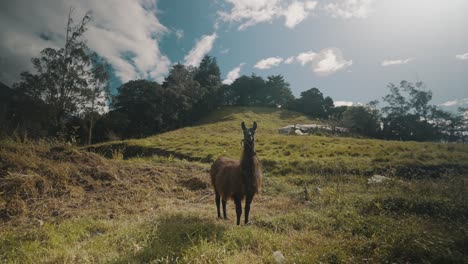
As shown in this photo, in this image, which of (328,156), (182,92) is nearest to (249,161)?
(328,156)

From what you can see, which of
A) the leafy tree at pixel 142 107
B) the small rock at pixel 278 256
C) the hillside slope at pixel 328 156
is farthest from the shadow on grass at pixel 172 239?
the leafy tree at pixel 142 107

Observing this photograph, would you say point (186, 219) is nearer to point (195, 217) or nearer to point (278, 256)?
point (195, 217)

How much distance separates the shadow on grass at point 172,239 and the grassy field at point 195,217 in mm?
23

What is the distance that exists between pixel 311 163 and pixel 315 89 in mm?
61740

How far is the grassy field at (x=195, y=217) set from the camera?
4.39 m

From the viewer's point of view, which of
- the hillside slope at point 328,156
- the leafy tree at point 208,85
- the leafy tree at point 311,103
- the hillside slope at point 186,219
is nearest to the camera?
the hillside slope at point 186,219

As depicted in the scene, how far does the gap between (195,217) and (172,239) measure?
2156 millimetres

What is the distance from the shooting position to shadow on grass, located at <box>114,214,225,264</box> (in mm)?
4285

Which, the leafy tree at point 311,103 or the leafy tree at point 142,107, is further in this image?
the leafy tree at point 311,103

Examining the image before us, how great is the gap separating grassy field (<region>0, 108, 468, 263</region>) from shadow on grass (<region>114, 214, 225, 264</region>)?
0.08ft

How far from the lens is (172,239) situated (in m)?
5.12

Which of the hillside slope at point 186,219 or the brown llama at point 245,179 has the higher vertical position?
the brown llama at point 245,179

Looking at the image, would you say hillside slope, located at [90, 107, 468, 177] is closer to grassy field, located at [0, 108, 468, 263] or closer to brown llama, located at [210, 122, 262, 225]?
grassy field, located at [0, 108, 468, 263]

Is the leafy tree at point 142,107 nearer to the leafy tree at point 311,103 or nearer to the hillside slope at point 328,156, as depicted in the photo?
the hillside slope at point 328,156
